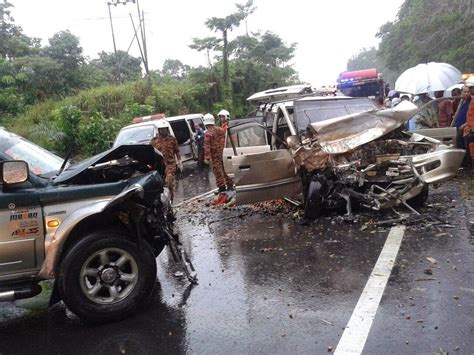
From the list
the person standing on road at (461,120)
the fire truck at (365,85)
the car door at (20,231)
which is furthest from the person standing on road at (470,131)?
the fire truck at (365,85)

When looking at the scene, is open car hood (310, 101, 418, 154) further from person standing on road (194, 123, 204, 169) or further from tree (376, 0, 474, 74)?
tree (376, 0, 474, 74)

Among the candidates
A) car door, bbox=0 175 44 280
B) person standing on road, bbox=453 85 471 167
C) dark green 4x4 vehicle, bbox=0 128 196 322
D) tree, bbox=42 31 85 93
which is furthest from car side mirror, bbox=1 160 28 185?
tree, bbox=42 31 85 93

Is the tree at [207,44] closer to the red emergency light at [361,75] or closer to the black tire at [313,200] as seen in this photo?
the red emergency light at [361,75]

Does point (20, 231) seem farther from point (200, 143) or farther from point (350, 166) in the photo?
point (200, 143)

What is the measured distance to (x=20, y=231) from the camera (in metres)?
3.93

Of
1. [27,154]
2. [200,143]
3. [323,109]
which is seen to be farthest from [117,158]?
[200,143]

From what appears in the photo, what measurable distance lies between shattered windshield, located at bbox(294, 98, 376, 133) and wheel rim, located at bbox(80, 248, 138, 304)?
4056 millimetres

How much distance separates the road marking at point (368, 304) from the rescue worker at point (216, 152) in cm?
480

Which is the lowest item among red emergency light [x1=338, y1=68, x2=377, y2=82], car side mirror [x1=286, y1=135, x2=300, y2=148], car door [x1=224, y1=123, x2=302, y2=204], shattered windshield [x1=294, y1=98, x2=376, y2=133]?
car door [x1=224, y1=123, x2=302, y2=204]

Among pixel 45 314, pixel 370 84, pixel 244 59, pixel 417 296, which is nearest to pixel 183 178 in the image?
pixel 45 314

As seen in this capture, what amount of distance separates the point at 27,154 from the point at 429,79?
10550 millimetres

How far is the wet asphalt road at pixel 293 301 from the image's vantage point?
3.49 m

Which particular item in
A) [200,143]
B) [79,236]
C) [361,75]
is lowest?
[200,143]

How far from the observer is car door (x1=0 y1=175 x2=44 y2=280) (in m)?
3.88
